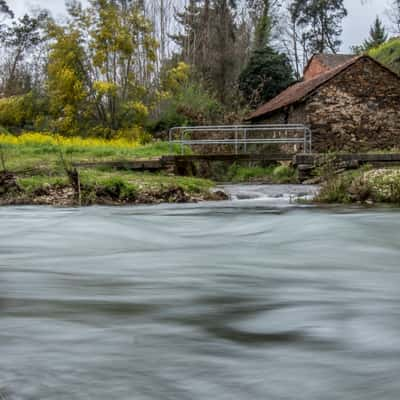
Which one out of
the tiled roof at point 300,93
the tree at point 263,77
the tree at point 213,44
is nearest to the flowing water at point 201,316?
the tiled roof at point 300,93

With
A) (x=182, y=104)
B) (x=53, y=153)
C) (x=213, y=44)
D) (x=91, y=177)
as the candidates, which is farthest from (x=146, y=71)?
(x=91, y=177)

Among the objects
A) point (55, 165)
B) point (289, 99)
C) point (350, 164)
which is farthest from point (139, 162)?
point (289, 99)

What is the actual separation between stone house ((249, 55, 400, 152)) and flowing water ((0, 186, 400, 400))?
19.0 meters

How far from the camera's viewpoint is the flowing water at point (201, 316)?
2086 mm

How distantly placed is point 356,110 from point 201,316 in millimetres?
23401

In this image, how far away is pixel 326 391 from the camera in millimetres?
2023

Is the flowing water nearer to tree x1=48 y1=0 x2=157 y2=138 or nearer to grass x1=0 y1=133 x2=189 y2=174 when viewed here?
grass x1=0 y1=133 x2=189 y2=174

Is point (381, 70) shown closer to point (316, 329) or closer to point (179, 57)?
point (179, 57)

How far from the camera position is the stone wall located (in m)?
24.7

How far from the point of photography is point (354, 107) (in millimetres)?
25016

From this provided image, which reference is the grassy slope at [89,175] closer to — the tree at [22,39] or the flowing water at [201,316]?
the flowing water at [201,316]

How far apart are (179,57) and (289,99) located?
10.3m

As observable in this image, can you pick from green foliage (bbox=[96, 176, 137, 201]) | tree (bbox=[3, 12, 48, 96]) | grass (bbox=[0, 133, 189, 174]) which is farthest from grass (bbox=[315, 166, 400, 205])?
tree (bbox=[3, 12, 48, 96])

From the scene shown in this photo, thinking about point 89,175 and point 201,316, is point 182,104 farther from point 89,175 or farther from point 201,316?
point 201,316
